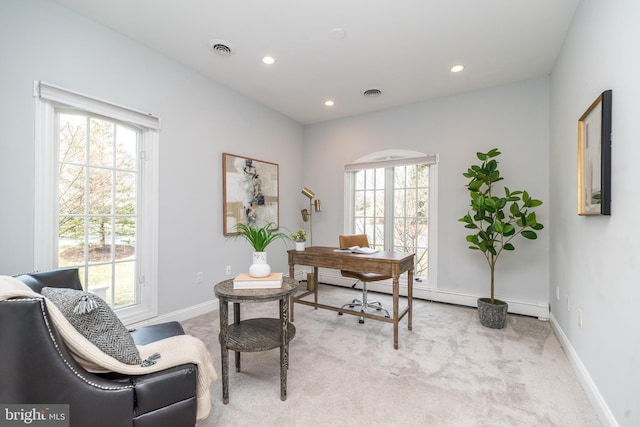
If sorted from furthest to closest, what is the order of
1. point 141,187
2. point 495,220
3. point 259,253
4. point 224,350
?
1. point 495,220
2. point 141,187
3. point 259,253
4. point 224,350

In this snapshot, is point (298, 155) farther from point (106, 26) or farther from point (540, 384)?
point (540, 384)

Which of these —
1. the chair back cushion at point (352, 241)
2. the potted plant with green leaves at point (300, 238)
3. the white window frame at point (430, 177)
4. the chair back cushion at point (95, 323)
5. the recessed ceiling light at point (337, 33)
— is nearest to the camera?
the chair back cushion at point (95, 323)

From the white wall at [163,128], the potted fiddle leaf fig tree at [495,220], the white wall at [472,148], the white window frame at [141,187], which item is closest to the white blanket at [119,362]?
the white window frame at [141,187]

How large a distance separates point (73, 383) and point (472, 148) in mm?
4132

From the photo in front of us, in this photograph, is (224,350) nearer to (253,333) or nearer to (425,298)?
(253,333)

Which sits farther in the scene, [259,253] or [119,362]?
[259,253]

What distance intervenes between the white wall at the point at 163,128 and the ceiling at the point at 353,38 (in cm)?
21

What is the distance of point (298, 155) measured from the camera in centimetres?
494

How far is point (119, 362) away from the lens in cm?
122

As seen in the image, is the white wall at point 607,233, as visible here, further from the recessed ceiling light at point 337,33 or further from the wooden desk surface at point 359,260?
the recessed ceiling light at point 337,33

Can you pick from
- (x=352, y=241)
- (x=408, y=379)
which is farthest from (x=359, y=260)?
(x=408, y=379)

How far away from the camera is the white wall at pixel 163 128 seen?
2002mm

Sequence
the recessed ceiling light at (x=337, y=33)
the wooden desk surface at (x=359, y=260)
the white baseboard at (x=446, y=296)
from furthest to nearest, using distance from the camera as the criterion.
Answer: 1. the white baseboard at (x=446, y=296)
2. the wooden desk surface at (x=359, y=260)
3. the recessed ceiling light at (x=337, y=33)

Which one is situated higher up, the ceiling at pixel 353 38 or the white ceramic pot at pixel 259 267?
the ceiling at pixel 353 38
